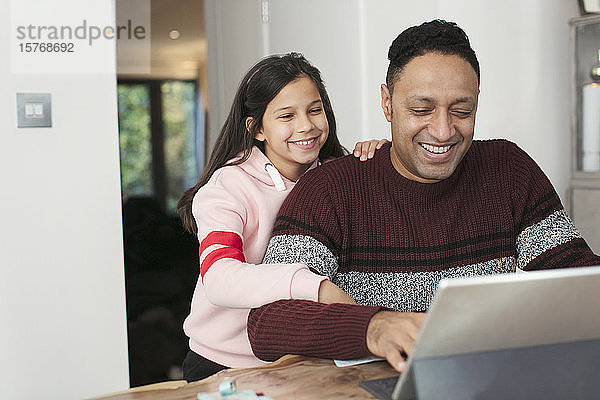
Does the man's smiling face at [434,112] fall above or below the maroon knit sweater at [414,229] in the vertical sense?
above

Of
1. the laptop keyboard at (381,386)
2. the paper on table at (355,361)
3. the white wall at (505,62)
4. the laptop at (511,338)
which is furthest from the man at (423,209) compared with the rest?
the white wall at (505,62)

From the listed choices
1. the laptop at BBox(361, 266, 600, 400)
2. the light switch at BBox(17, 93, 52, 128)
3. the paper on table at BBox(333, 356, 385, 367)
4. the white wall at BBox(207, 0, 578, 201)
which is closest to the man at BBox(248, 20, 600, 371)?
the paper on table at BBox(333, 356, 385, 367)

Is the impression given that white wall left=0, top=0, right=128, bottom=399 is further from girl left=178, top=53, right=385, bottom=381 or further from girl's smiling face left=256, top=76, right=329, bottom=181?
girl's smiling face left=256, top=76, right=329, bottom=181

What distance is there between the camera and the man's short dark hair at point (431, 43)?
152 cm

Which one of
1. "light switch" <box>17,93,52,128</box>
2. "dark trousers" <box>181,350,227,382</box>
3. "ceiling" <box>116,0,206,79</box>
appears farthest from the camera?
"ceiling" <box>116,0,206,79</box>

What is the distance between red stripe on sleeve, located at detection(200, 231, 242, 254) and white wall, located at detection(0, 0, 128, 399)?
834 millimetres

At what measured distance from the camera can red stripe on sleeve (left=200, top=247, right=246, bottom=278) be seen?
1.51 meters

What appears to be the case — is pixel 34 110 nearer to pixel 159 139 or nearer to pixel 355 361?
pixel 159 139

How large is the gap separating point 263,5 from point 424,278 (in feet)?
6.21

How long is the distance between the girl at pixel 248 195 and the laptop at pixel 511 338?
0.51 m

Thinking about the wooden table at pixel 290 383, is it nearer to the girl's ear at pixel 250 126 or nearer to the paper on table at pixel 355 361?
the paper on table at pixel 355 361

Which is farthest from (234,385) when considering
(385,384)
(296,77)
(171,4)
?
(171,4)

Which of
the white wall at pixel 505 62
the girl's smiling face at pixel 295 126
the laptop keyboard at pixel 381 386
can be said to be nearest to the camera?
the laptop keyboard at pixel 381 386

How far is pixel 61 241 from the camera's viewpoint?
226cm
